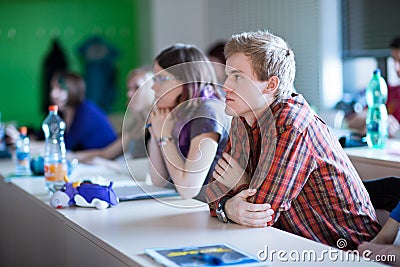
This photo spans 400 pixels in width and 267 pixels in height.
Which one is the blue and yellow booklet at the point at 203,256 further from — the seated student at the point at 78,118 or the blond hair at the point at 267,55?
the seated student at the point at 78,118

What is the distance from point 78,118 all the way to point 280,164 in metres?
2.83

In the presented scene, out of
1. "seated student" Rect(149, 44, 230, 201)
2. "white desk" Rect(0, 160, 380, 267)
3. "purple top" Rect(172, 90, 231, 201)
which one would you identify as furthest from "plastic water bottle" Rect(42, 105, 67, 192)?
"purple top" Rect(172, 90, 231, 201)

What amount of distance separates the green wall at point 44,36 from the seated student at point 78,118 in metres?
2.28

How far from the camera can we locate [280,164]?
74.5 inches

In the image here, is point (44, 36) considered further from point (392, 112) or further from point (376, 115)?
point (376, 115)

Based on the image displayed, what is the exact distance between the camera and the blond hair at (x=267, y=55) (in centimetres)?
201

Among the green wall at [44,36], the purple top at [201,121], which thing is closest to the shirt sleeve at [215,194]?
the purple top at [201,121]

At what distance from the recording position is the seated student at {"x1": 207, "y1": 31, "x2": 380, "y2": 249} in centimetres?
191

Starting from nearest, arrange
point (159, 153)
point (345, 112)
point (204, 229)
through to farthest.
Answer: point (204, 229), point (159, 153), point (345, 112)

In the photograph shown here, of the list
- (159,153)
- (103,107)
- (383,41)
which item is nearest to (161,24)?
(103,107)

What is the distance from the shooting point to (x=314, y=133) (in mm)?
1950

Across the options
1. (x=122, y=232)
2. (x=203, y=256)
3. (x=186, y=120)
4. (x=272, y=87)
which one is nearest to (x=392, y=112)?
(x=186, y=120)

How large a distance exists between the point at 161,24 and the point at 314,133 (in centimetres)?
491

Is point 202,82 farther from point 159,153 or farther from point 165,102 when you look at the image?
point 159,153
